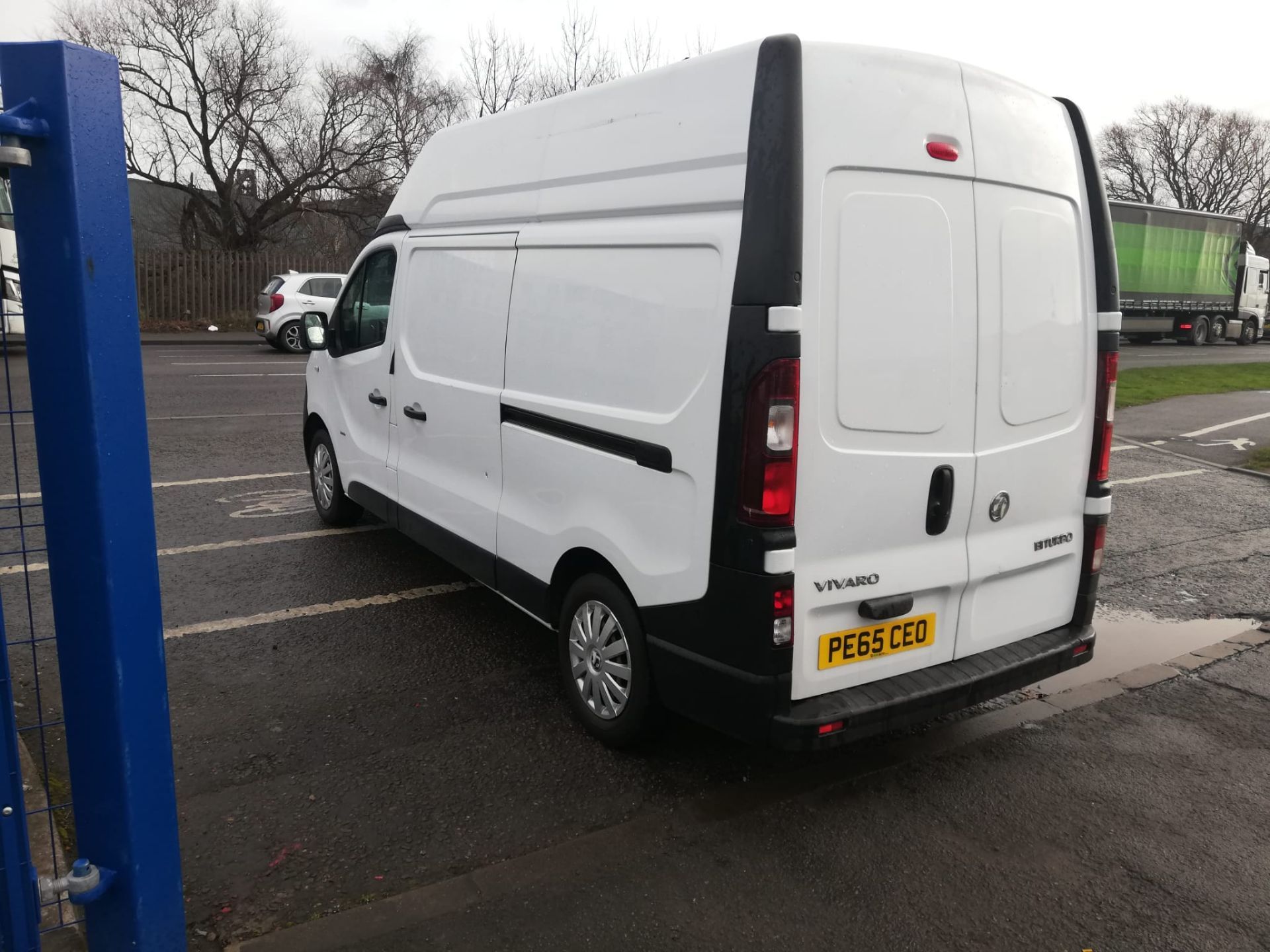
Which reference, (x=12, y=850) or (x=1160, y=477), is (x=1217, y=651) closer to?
(x=1160, y=477)

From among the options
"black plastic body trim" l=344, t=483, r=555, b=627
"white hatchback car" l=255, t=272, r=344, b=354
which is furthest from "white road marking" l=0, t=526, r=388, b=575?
"white hatchback car" l=255, t=272, r=344, b=354

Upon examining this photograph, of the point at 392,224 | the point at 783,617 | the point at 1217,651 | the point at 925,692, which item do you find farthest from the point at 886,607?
the point at 392,224

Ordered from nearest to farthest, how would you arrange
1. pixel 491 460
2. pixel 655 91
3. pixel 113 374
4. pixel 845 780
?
1. pixel 113 374
2. pixel 655 91
3. pixel 845 780
4. pixel 491 460

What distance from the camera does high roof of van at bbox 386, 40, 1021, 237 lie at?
10.6ft

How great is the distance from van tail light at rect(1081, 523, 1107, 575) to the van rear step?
26 cm

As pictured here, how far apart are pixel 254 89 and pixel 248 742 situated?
3020cm

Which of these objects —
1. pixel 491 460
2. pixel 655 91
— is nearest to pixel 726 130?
pixel 655 91

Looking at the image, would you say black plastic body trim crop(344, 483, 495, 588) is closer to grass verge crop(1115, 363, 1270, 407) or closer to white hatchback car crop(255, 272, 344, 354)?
grass verge crop(1115, 363, 1270, 407)

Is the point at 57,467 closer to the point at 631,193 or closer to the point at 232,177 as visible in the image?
the point at 631,193

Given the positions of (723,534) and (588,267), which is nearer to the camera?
(723,534)

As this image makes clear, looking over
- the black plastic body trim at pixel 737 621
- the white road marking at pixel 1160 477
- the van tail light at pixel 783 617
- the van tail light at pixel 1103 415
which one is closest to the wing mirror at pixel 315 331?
the black plastic body trim at pixel 737 621

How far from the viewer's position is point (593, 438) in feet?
12.6

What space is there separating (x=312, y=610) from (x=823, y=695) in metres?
3.12

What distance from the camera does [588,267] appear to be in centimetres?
387
